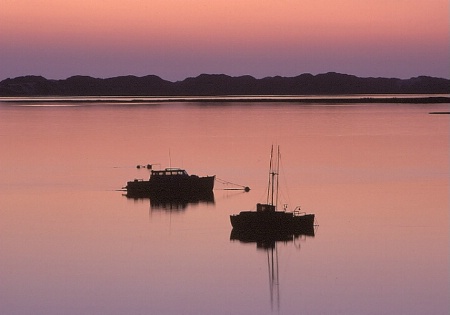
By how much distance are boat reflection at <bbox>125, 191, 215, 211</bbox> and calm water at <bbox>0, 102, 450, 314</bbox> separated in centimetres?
41

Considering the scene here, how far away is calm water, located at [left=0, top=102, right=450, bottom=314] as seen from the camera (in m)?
28.3

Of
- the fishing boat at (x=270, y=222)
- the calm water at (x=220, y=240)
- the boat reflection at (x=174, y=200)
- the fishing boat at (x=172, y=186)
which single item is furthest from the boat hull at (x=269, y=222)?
the fishing boat at (x=172, y=186)

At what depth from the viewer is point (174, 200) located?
52.2 metres

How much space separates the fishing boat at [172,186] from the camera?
2119 inches

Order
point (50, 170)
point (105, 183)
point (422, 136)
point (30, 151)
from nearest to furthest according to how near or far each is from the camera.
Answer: point (105, 183) → point (50, 170) → point (30, 151) → point (422, 136)

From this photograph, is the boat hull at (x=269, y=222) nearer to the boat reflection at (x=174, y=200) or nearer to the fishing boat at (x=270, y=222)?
the fishing boat at (x=270, y=222)

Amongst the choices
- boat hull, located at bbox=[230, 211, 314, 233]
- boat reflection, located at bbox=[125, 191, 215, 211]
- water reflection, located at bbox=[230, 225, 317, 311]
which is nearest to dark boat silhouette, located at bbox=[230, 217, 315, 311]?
water reflection, located at bbox=[230, 225, 317, 311]

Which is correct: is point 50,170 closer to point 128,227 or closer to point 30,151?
point 30,151

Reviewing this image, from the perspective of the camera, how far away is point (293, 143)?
9688 cm

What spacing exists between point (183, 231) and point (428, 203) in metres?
14.6

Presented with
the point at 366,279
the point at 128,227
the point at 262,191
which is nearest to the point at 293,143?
the point at 262,191

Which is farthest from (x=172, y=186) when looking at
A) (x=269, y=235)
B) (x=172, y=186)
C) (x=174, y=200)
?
(x=269, y=235)

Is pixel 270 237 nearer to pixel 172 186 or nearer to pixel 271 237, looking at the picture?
pixel 271 237

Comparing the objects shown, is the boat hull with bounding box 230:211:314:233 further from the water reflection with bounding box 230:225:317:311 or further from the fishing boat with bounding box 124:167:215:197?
the fishing boat with bounding box 124:167:215:197
